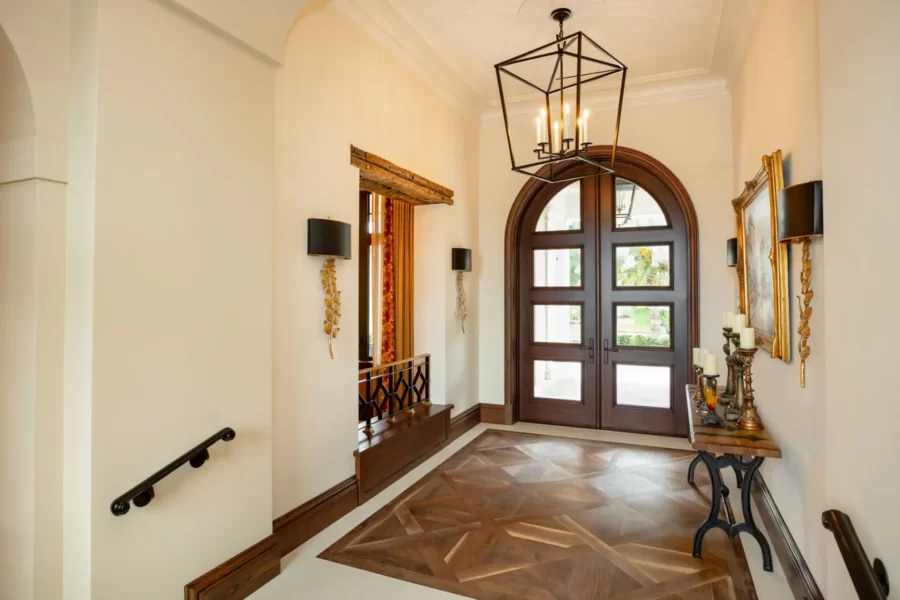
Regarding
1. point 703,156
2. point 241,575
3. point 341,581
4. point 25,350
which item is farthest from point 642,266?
point 25,350

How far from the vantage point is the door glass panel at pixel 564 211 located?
5746mm

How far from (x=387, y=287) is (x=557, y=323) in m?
2.06

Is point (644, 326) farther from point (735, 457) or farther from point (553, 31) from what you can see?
point (553, 31)

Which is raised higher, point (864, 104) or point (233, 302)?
point (864, 104)

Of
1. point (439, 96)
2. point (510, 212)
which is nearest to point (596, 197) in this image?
point (510, 212)

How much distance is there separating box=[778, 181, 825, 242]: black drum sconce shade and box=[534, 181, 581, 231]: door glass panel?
358 centimetres

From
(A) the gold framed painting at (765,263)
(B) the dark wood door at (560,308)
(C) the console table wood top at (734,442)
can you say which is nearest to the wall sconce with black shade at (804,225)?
(A) the gold framed painting at (765,263)

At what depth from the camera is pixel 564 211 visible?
5.81m

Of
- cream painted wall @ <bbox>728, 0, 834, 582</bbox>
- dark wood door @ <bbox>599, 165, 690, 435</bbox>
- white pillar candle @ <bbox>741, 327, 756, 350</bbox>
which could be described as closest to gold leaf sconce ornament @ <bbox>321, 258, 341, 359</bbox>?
white pillar candle @ <bbox>741, 327, 756, 350</bbox>

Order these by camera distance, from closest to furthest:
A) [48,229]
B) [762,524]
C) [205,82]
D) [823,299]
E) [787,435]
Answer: [48,229] < [823,299] < [205,82] < [787,435] < [762,524]

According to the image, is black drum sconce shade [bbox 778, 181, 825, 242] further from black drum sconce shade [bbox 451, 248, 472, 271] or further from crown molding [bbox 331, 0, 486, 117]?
black drum sconce shade [bbox 451, 248, 472, 271]

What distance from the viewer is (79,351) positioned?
1.90 metres

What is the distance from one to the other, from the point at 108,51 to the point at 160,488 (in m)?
1.79

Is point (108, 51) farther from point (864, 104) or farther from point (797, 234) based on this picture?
point (797, 234)
